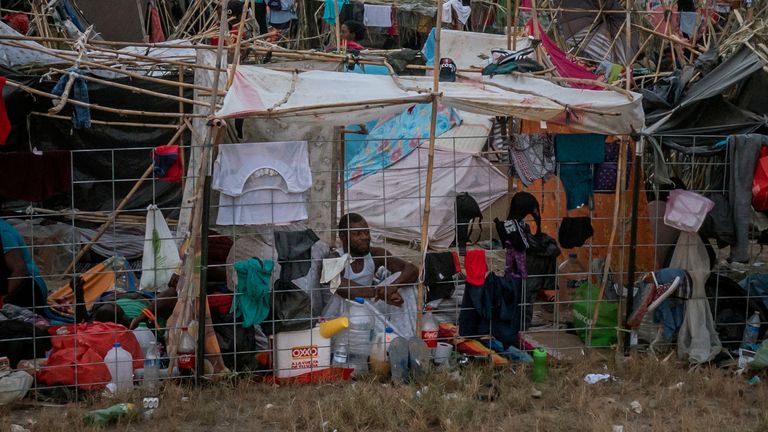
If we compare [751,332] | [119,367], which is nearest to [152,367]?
[119,367]

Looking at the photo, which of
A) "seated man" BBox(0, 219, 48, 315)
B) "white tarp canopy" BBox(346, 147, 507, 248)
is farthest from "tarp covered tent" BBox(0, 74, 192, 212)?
"seated man" BBox(0, 219, 48, 315)

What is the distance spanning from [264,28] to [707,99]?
10.6m

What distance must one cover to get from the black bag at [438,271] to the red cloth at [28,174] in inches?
114

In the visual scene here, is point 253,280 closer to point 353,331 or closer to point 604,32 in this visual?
point 353,331

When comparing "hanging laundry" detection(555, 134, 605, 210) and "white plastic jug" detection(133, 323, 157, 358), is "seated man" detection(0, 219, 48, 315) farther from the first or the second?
"hanging laundry" detection(555, 134, 605, 210)

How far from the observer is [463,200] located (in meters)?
7.70

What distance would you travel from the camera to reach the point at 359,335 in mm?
6906

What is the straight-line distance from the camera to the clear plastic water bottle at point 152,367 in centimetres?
636

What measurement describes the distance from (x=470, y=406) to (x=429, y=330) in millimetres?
1154

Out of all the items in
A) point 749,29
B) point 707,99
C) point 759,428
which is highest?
point 749,29

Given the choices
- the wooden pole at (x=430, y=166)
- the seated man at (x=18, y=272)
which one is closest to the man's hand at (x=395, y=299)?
the wooden pole at (x=430, y=166)

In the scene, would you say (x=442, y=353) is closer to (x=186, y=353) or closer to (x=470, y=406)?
(x=470, y=406)

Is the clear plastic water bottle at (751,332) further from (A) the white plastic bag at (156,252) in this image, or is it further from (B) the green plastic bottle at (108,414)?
(B) the green plastic bottle at (108,414)

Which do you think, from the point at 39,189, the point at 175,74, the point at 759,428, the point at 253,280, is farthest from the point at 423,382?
the point at 175,74
